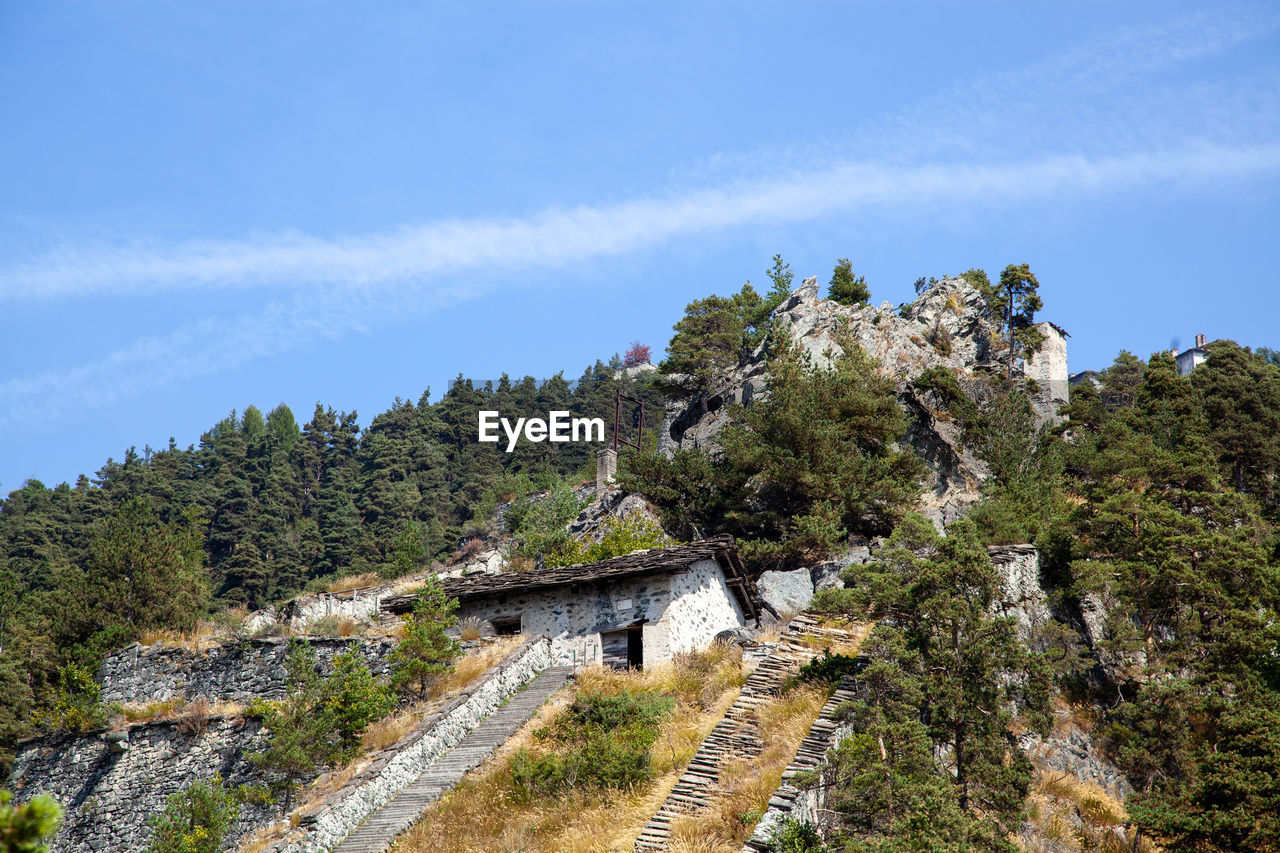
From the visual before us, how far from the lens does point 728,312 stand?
2269 inches

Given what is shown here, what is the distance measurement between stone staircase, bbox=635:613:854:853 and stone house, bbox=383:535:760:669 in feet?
13.2

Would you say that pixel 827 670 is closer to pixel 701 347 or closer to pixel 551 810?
pixel 551 810

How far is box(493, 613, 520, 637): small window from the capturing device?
1007 inches

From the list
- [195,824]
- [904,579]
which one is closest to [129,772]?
[195,824]

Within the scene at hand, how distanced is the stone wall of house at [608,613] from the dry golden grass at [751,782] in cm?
669

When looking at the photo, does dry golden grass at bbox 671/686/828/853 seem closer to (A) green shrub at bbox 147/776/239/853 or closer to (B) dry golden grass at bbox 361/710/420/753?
(B) dry golden grass at bbox 361/710/420/753

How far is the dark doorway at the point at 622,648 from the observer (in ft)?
81.0

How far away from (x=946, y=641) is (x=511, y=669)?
10.4 meters

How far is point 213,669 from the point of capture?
2564 cm

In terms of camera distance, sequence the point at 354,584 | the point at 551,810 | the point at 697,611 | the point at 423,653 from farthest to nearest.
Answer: the point at 354,584 → the point at 697,611 → the point at 423,653 → the point at 551,810

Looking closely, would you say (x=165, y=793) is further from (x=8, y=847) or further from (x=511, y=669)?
(x=8, y=847)

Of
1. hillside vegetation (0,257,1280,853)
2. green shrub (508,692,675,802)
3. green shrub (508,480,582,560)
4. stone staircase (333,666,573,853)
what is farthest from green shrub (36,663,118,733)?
green shrub (508,480,582,560)

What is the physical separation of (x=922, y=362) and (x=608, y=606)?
2758cm

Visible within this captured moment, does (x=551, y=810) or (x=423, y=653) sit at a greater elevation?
(x=423, y=653)
